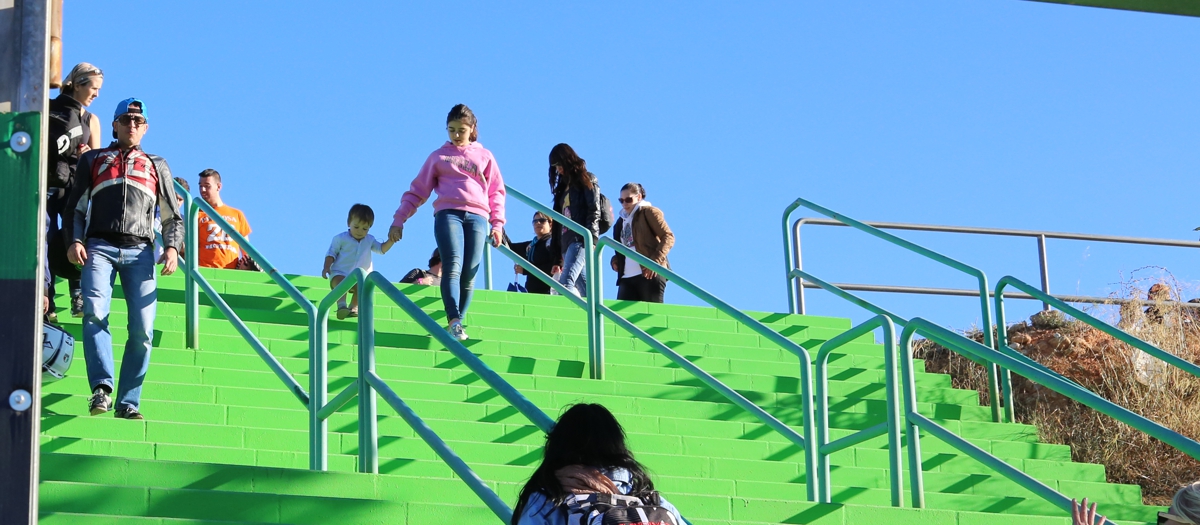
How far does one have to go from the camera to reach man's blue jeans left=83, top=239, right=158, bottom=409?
620cm

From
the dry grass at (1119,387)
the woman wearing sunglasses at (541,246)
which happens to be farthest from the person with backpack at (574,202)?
the dry grass at (1119,387)

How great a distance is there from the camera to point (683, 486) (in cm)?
659

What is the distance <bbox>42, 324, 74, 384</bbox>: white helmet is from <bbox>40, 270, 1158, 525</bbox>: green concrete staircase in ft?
0.63

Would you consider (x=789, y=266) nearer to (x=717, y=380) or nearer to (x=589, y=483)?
(x=717, y=380)

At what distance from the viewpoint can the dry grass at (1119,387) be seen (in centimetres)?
1027

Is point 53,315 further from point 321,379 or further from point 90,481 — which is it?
point 90,481

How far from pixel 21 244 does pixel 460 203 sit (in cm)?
680

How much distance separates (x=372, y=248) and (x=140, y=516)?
549 cm

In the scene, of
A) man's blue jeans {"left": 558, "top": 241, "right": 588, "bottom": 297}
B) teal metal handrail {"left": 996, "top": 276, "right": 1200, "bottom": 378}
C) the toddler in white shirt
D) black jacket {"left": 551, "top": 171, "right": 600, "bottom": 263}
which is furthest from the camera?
man's blue jeans {"left": 558, "top": 241, "right": 588, "bottom": 297}

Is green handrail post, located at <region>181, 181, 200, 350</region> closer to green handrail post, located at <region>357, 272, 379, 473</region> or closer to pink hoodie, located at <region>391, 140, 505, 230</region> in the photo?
pink hoodie, located at <region>391, 140, 505, 230</region>

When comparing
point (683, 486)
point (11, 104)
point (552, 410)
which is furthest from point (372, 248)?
point (11, 104)

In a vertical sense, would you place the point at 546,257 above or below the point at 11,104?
above

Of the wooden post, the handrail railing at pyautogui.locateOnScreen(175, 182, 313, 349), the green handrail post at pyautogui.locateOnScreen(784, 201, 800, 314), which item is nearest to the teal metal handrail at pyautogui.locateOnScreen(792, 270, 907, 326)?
the green handrail post at pyautogui.locateOnScreen(784, 201, 800, 314)

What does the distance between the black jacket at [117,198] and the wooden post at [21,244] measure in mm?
4551
